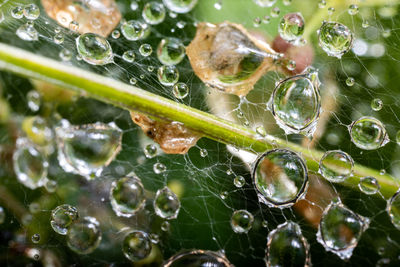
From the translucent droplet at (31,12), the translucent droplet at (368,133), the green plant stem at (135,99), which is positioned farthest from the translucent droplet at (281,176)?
the translucent droplet at (31,12)

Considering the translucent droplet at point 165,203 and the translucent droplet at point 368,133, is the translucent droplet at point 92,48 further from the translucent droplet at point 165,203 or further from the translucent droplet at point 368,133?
the translucent droplet at point 368,133

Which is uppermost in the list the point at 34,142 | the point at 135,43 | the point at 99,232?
the point at 135,43

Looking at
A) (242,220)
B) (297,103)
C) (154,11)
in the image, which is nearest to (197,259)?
(242,220)

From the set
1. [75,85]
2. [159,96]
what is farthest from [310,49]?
[75,85]

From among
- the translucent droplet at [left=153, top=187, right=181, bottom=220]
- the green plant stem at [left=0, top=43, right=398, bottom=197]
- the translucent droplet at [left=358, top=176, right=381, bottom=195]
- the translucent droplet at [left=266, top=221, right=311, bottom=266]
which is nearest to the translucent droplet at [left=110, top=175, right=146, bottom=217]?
the translucent droplet at [left=153, top=187, right=181, bottom=220]

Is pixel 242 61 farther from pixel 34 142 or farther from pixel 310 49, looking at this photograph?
pixel 34 142

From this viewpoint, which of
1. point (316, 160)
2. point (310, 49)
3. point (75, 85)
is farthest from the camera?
point (310, 49)
